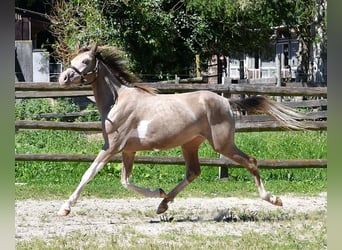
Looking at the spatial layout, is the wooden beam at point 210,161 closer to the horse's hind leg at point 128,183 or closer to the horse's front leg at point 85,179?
the horse's hind leg at point 128,183

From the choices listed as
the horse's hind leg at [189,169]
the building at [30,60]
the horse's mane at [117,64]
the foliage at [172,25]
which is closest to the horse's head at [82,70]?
the horse's mane at [117,64]

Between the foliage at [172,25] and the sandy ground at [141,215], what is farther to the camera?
the foliage at [172,25]

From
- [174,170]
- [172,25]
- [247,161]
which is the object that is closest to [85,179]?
[247,161]

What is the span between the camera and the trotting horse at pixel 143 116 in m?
5.59

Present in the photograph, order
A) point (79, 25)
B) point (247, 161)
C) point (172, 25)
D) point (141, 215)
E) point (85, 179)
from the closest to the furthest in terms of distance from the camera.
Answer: point (85, 179), point (247, 161), point (141, 215), point (79, 25), point (172, 25)

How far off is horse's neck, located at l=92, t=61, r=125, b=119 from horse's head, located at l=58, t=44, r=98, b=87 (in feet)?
0.25

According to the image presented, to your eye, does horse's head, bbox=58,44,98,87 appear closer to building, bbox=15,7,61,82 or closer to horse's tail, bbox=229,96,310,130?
horse's tail, bbox=229,96,310,130

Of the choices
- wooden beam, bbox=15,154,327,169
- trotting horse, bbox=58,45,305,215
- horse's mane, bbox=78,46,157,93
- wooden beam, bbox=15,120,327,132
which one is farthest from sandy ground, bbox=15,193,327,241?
horse's mane, bbox=78,46,157,93

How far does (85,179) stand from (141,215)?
1.04 meters

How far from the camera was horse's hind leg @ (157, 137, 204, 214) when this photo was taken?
5.84 m

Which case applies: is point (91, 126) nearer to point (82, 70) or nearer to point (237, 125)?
point (237, 125)

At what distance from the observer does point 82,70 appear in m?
5.49

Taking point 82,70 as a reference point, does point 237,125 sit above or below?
below

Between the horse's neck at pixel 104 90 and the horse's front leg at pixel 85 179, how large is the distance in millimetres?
355
